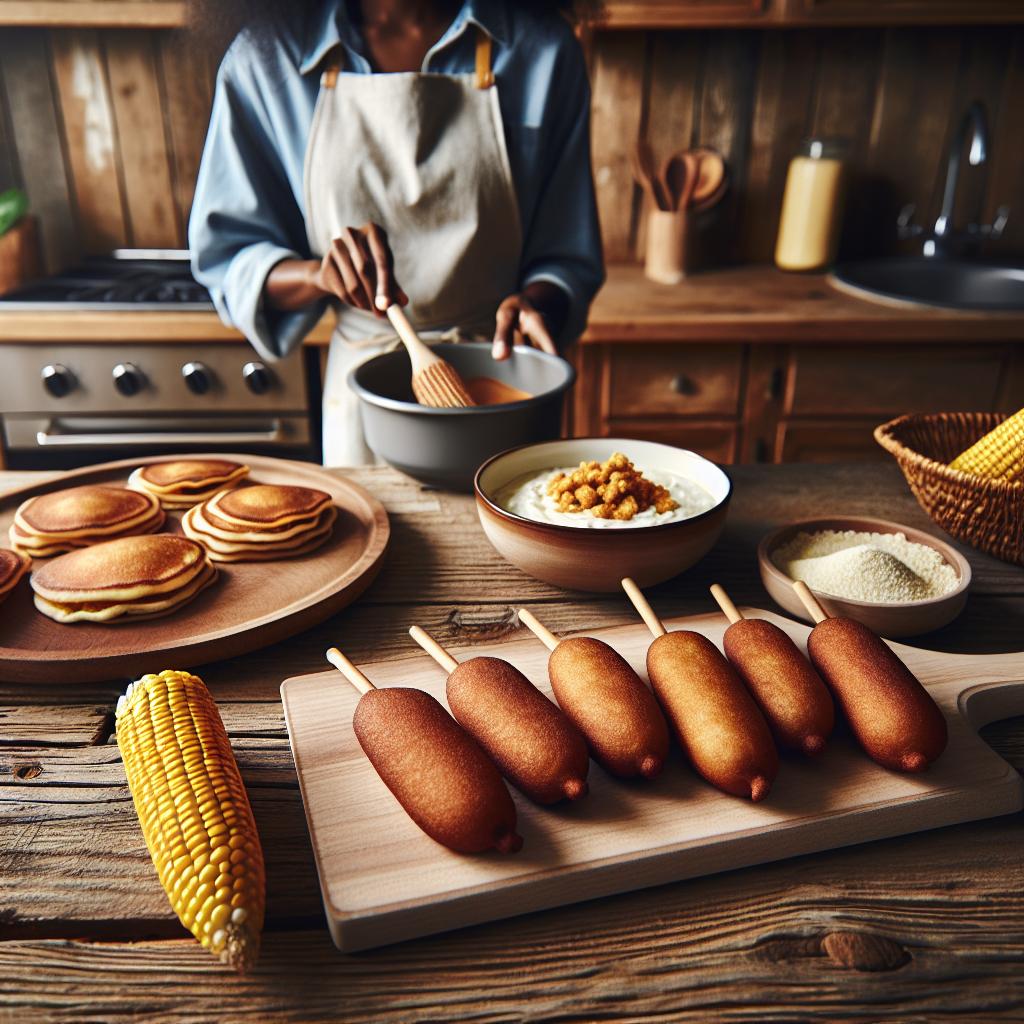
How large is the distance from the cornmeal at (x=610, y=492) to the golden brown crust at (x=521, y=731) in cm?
30

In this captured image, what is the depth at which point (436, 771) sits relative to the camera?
0.67 m

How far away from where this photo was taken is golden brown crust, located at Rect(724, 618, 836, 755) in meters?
0.72

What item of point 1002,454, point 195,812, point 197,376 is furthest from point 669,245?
point 195,812

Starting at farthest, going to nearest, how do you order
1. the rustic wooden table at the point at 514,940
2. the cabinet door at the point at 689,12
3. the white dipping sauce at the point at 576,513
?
the cabinet door at the point at 689,12 < the white dipping sauce at the point at 576,513 < the rustic wooden table at the point at 514,940

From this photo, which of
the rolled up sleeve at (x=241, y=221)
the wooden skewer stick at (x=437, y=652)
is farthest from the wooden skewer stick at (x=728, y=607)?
the rolled up sleeve at (x=241, y=221)

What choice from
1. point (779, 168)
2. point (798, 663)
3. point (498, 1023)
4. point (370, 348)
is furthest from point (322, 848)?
point (779, 168)

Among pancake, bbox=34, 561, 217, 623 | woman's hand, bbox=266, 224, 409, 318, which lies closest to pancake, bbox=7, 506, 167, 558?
pancake, bbox=34, 561, 217, 623

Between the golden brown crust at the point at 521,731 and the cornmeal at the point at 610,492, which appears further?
the cornmeal at the point at 610,492

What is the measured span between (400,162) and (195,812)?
1.52m

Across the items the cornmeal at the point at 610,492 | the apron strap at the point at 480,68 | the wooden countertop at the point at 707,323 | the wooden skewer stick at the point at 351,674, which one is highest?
the apron strap at the point at 480,68

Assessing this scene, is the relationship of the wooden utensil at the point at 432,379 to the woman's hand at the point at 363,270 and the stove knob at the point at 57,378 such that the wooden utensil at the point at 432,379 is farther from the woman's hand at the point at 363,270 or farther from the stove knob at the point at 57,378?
the stove knob at the point at 57,378

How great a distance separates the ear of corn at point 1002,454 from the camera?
1063 millimetres

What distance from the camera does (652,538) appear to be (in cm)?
97

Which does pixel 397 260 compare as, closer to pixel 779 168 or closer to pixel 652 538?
pixel 652 538
